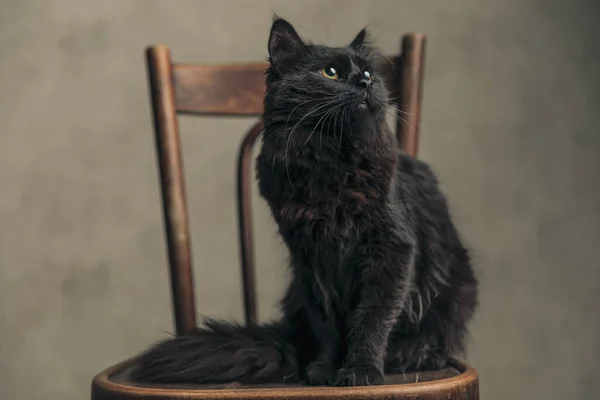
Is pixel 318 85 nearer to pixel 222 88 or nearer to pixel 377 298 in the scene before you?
pixel 377 298

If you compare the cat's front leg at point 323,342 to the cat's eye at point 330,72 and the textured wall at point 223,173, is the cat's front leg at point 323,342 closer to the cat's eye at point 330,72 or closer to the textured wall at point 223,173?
the cat's eye at point 330,72

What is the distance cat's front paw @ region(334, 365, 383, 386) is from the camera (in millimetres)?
803

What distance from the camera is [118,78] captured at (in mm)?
1637

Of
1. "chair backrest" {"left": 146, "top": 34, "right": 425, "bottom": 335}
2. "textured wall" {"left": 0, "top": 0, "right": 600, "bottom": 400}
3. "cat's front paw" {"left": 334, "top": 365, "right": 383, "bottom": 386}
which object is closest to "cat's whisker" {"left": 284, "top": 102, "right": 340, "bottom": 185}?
"cat's front paw" {"left": 334, "top": 365, "right": 383, "bottom": 386}

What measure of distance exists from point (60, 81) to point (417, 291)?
108 cm

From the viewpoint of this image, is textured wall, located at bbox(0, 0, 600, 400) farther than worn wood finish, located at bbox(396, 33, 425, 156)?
Yes

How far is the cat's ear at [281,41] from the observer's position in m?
0.82

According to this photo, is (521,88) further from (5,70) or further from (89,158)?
(5,70)

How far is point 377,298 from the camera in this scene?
2.74ft

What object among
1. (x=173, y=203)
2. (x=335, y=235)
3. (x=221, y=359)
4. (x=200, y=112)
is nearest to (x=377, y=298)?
(x=335, y=235)

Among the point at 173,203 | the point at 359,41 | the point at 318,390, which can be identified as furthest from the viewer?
the point at 173,203

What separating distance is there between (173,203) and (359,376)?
1.69 feet

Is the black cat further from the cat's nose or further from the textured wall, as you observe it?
the textured wall

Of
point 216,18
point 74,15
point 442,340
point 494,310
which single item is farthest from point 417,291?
point 74,15
